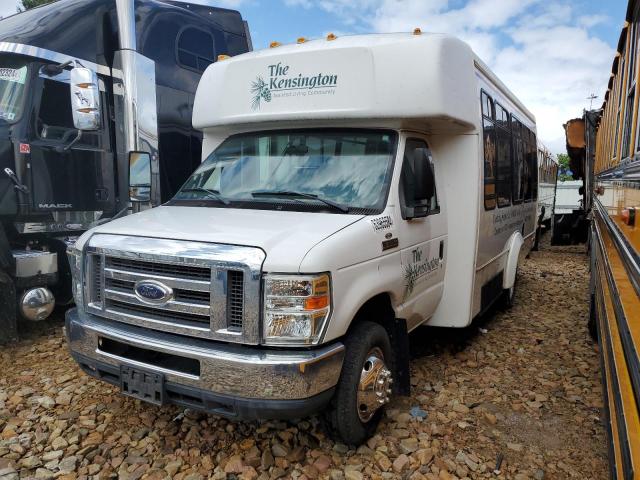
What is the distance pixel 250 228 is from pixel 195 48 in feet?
14.1

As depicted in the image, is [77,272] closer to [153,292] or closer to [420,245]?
[153,292]

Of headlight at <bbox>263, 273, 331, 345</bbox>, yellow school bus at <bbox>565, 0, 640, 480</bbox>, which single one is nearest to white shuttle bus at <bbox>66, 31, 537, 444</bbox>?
headlight at <bbox>263, 273, 331, 345</bbox>

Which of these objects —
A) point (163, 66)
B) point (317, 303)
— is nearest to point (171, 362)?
point (317, 303)

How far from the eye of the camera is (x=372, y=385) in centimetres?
328

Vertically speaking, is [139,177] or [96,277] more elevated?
[139,177]

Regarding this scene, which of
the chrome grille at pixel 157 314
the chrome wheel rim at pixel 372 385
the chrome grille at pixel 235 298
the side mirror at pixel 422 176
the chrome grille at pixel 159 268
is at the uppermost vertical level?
the side mirror at pixel 422 176

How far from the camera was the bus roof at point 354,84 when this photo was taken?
3645 mm

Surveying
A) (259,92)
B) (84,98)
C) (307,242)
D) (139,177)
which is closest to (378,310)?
(307,242)

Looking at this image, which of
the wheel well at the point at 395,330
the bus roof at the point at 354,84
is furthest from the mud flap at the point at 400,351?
the bus roof at the point at 354,84

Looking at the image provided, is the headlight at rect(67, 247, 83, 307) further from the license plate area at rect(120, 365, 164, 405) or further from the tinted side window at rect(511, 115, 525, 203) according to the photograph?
the tinted side window at rect(511, 115, 525, 203)

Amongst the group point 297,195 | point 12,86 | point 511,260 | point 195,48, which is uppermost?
point 195,48

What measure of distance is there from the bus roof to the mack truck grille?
5.13ft

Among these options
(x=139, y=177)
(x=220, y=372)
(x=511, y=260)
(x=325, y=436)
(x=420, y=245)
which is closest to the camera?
(x=220, y=372)

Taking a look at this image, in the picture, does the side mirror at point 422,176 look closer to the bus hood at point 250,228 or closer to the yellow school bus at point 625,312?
the bus hood at point 250,228
